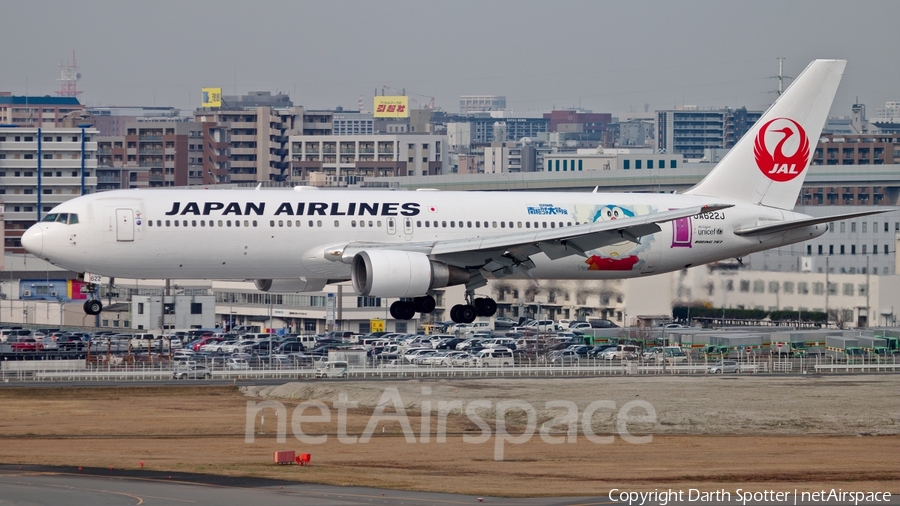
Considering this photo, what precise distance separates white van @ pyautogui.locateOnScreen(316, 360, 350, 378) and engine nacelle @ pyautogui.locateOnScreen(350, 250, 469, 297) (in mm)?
22510

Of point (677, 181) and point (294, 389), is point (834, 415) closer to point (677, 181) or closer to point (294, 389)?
point (294, 389)

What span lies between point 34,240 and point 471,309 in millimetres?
18129

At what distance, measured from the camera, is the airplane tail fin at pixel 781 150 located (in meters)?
61.0

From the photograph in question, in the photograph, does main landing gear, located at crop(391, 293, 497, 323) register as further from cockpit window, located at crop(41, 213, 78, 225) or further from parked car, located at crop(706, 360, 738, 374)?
parked car, located at crop(706, 360, 738, 374)

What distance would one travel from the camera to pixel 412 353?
89.1m

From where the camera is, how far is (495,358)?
84.1 metres


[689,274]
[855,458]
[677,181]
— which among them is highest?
[677,181]

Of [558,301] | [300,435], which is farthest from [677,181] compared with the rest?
[300,435]

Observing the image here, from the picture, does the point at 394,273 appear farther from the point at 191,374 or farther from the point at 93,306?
the point at 191,374

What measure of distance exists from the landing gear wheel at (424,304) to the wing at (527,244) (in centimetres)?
367

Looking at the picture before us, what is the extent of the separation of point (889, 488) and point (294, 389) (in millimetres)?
34739

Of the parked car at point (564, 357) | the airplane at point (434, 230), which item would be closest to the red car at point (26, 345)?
the parked car at point (564, 357)

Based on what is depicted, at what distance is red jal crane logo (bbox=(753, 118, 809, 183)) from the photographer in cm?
6131

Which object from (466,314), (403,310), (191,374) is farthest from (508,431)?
(191,374)
